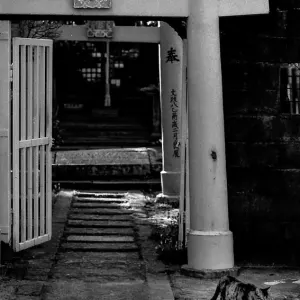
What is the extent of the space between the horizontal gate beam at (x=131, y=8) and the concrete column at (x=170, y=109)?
557 centimetres

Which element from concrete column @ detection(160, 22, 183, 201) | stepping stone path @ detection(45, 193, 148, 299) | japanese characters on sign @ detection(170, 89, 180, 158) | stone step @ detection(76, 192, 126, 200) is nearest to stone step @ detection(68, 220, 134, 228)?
stepping stone path @ detection(45, 193, 148, 299)

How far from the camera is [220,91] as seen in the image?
8.58m

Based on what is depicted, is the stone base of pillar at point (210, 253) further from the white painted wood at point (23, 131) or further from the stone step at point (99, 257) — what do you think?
the white painted wood at point (23, 131)

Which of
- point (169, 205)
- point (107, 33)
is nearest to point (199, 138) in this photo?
point (169, 205)

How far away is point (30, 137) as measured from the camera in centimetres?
967

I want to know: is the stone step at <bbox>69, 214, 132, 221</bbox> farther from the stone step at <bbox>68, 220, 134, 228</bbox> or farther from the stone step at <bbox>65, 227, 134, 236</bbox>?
the stone step at <bbox>65, 227, 134, 236</bbox>

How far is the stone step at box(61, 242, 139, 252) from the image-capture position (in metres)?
9.94

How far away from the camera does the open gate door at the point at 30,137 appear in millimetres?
9375

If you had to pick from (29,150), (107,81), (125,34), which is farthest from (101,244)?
(107,81)

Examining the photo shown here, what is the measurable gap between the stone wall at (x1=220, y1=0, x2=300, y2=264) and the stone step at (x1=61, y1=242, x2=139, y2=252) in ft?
5.44

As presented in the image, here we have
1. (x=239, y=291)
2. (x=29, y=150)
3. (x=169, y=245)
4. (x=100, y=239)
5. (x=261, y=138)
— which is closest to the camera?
(x=239, y=291)

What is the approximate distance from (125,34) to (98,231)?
620cm

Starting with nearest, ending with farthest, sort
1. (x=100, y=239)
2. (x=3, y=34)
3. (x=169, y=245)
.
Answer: (x=3, y=34) → (x=169, y=245) → (x=100, y=239)

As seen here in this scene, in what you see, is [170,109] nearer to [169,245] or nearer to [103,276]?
[169,245]
